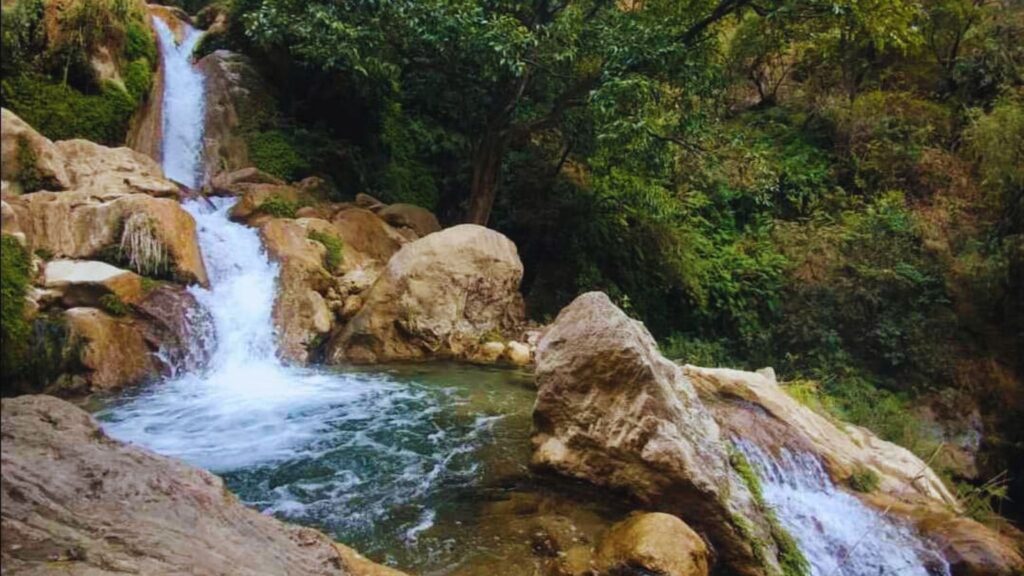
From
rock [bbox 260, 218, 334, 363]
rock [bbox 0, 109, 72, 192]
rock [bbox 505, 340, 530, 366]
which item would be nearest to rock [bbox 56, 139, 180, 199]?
rock [bbox 0, 109, 72, 192]

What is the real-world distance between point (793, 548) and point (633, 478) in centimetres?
137

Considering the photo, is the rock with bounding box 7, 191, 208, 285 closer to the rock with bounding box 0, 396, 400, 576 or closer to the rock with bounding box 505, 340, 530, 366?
the rock with bounding box 505, 340, 530, 366

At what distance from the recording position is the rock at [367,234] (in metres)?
11.4

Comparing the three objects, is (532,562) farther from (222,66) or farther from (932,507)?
(222,66)

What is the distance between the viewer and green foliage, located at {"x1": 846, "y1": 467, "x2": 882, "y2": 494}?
676 centimetres

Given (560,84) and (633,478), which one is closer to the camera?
(633,478)

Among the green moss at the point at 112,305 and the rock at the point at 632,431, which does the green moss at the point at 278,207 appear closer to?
the green moss at the point at 112,305

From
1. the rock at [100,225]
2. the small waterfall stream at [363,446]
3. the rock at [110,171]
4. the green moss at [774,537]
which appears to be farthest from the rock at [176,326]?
the green moss at [774,537]

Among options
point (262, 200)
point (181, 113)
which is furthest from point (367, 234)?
point (181, 113)

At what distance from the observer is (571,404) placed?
555 cm

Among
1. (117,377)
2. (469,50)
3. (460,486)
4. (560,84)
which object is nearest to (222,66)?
(469,50)

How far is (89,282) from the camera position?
7.73m

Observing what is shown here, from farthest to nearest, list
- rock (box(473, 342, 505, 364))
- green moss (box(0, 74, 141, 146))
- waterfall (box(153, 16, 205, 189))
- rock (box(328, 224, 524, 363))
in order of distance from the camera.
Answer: waterfall (box(153, 16, 205, 189)) < rock (box(473, 342, 505, 364)) < green moss (box(0, 74, 141, 146)) < rock (box(328, 224, 524, 363))

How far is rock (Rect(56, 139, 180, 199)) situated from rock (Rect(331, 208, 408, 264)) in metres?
2.55
